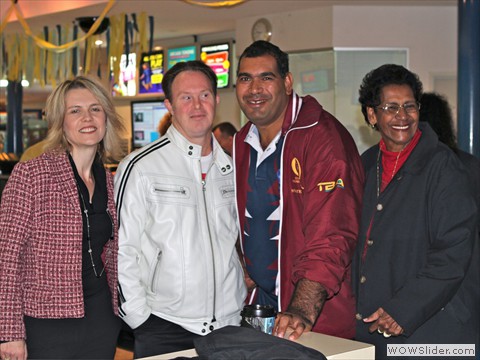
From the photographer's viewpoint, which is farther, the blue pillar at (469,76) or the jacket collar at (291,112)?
the blue pillar at (469,76)

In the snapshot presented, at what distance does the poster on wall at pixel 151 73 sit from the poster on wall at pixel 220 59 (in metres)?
1.14

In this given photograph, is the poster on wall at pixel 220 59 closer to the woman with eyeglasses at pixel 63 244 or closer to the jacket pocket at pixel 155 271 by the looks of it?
the woman with eyeglasses at pixel 63 244

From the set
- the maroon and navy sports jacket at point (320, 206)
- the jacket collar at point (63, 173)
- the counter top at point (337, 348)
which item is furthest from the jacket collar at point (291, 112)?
the counter top at point (337, 348)

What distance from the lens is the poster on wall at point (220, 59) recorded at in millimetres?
9953

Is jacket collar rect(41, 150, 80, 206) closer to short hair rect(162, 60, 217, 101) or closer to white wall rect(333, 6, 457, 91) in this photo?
short hair rect(162, 60, 217, 101)

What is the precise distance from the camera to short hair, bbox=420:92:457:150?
11.2 feet

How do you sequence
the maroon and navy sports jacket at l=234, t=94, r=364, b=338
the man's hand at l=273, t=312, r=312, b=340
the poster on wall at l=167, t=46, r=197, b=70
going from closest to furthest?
the man's hand at l=273, t=312, r=312, b=340 → the maroon and navy sports jacket at l=234, t=94, r=364, b=338 → the poster on wall at l=167, t=46, r=197, b=70

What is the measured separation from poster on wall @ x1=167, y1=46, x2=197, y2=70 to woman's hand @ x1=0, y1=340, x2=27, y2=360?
8.20 meters

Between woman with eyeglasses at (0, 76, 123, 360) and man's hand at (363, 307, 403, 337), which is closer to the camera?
man's hand at (363, 307, 403, 337)

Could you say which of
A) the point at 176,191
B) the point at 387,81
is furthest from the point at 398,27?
the point at 176,191

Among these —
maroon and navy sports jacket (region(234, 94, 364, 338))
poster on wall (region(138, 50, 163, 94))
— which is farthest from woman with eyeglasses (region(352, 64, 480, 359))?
poster on wall (region(138, 50, 163, 94))

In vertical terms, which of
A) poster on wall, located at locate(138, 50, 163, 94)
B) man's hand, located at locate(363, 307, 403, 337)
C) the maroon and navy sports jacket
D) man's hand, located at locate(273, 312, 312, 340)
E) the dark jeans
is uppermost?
poster on wall, located at locate(138, 50, 163, 94)

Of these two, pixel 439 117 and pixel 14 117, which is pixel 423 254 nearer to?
pixel 439 117

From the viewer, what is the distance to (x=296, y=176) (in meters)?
2.64
